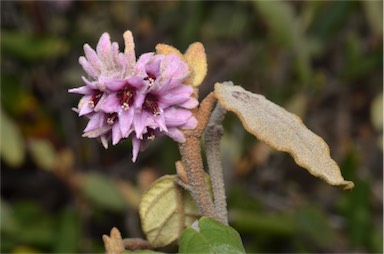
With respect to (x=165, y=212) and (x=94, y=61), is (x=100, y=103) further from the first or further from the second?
(x=165, y=212)

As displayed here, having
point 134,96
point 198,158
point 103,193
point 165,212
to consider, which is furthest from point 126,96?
point 103,193

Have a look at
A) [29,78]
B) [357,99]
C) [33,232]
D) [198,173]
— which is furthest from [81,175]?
[198,173]

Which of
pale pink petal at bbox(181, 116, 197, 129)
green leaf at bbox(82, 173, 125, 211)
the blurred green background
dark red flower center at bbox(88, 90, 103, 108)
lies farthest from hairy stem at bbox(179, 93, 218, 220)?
green leaf at bbox(82, 173, 125, 211)

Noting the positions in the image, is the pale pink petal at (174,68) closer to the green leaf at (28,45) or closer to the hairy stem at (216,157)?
the hairy stem at (216,157)

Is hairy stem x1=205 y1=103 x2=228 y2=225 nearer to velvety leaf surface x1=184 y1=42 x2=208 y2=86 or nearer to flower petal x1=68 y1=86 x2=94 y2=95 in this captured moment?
velvety leaf surface x1=184 y1=42 x2=208 y2=86

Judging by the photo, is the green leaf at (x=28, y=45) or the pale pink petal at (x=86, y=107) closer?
the pale pink petal at (x=86, y=107)

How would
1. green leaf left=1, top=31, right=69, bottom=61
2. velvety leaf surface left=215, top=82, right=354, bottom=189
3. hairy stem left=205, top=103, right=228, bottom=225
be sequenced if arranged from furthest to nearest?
1. green leaf left=1, top=31, right=69, bottom=61
2. hairy stem left=205, top=103, right=228, bottom=225
3. velvety leaf surface left=215, top=82, right=354, bottom=189

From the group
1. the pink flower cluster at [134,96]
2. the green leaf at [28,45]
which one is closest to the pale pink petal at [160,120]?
the pink flower cluster at [134,96]
